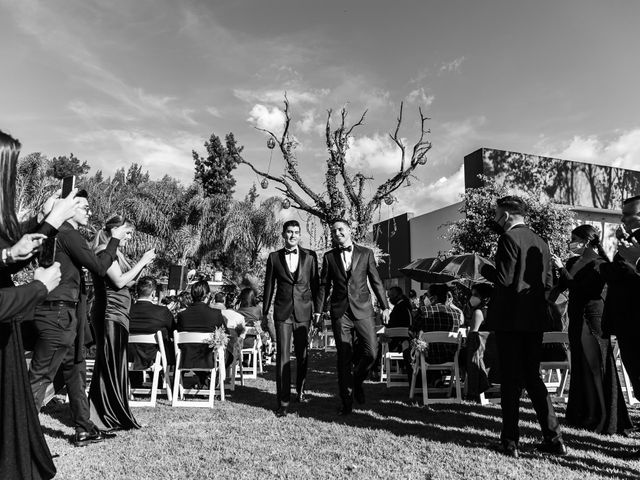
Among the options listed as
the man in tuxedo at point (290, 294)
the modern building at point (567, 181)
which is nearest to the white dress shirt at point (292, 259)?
the man in tuxedo at point (290, 294)

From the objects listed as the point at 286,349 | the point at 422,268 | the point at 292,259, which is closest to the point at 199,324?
the point at 286,349

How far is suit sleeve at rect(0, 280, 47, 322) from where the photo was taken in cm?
223

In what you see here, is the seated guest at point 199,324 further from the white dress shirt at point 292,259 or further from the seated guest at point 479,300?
the seated guest at point 479,300

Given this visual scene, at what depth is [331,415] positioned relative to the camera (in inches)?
228

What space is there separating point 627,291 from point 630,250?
1.50 feet

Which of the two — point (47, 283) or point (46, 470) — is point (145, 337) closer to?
point (46, 470)

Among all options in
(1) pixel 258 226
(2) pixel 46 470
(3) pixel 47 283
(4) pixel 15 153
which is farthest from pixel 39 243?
(1) pixel 258 226

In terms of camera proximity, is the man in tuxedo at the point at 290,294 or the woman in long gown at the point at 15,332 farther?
the man in tuxedo at the point at 290,294

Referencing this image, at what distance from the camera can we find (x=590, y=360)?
5152mm

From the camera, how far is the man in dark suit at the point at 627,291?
4061 millimetres

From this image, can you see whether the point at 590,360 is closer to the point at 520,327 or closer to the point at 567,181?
the point at 520,327

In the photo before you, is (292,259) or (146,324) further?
(146,324)

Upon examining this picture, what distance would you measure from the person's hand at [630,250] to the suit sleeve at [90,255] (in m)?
3.88

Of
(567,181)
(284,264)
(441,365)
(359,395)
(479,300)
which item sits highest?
(567,181)
